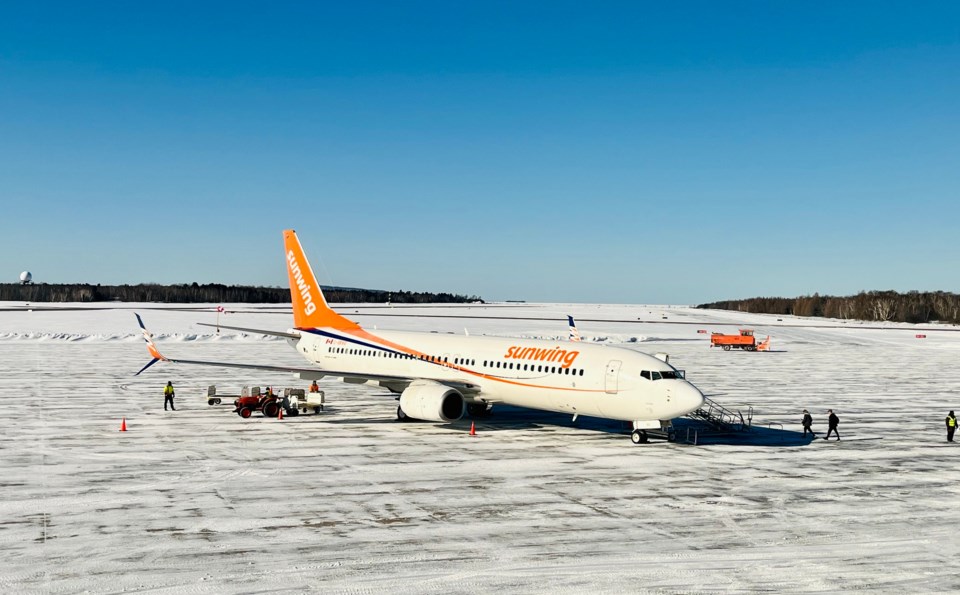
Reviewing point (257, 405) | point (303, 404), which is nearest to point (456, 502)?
point (303, 404)

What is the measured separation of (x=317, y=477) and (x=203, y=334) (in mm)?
75625

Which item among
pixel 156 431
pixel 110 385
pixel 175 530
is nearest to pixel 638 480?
pixel 175 530

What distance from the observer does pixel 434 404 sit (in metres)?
34.6

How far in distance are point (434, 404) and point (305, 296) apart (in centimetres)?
1549

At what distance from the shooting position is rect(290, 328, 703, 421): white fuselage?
31.2m

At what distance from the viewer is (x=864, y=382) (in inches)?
2322

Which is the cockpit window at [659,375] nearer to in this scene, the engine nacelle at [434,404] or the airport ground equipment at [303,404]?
the engine nacelle at [434,404]

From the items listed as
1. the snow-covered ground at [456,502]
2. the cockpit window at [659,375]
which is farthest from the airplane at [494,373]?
the snow-covered ground at [456,502]

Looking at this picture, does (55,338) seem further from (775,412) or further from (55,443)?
(775,412)

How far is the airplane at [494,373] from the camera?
3138cm

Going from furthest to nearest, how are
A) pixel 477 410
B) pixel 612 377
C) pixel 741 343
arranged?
pixel 741 343
pixel 477 410
pixel 612 377

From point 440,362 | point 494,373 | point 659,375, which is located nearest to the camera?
point 659,375

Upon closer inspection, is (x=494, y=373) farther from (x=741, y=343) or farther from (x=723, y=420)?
(x=741, y=343)

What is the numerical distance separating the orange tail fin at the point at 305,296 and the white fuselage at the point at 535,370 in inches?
70.4
